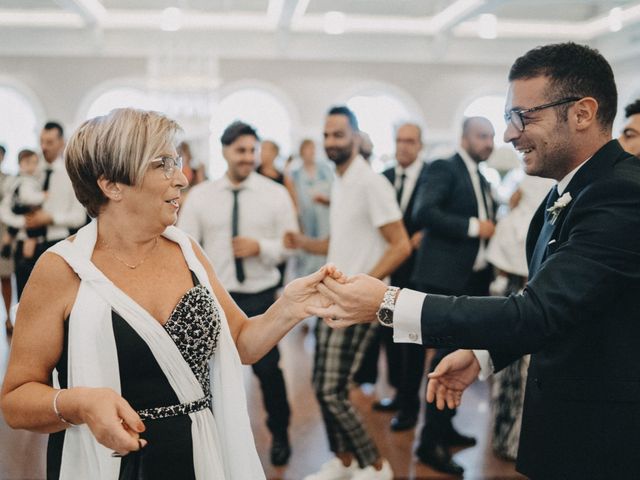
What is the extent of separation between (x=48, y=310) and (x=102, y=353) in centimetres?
16

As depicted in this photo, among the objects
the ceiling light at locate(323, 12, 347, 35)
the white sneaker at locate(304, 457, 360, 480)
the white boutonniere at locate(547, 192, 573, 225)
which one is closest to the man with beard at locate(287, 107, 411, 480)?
the white sneaker at locate(304, 457, 360, 480)

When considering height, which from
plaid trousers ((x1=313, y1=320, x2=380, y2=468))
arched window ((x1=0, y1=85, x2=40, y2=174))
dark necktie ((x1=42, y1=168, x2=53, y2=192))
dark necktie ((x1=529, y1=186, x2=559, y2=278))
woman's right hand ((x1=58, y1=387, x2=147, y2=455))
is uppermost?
arched window ((x1=0, y1=85, x2=40, y2=174))

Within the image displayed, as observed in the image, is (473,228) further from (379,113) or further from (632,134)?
(379,113)

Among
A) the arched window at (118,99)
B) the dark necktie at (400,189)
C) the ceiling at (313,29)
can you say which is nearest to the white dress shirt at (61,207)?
the dark necktie at (400,189)

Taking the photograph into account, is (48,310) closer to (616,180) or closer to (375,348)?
(616,180)

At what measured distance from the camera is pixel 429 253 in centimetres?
370

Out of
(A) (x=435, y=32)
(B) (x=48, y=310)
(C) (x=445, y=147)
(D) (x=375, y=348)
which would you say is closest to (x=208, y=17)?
(A) (x=435, y=32)

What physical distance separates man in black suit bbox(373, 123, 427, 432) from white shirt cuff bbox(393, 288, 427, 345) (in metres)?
2.38

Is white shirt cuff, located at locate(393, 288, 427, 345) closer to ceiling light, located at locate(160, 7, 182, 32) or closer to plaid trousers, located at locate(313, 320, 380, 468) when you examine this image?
plaid trousers, located at locate(313, 320, 380, 468)

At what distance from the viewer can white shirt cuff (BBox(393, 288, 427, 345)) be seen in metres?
1.65

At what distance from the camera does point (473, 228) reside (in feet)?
11.8

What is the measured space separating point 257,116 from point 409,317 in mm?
12808

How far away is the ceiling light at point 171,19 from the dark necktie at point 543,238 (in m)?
10.3

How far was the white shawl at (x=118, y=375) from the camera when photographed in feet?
5.22
